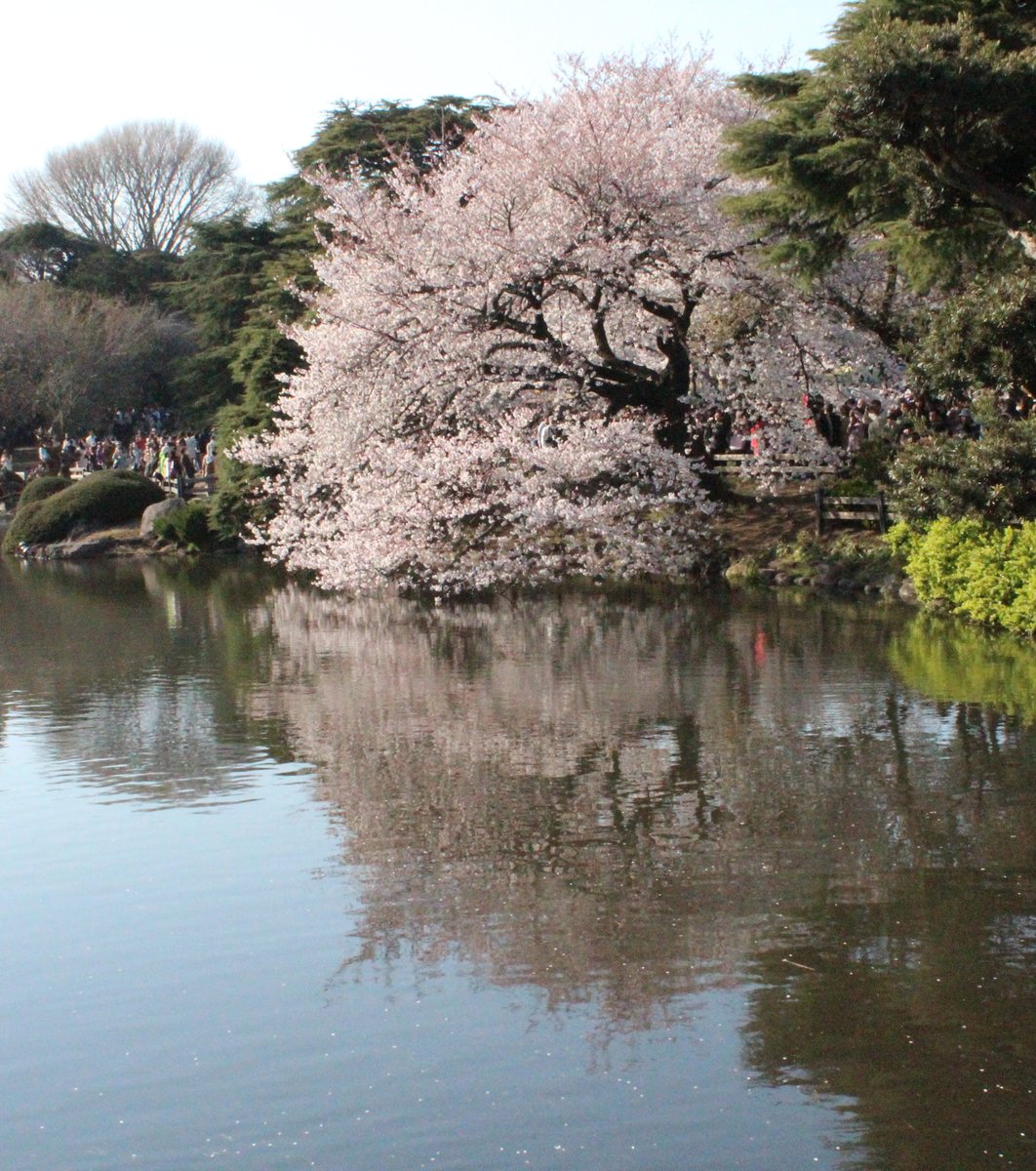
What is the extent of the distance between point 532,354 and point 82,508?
18.1 meters

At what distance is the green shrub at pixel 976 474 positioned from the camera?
1698cm

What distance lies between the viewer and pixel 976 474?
57.1ft

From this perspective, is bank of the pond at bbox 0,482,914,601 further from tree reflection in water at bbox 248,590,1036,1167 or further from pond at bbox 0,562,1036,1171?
pond at bbox 0,562,1036,1171

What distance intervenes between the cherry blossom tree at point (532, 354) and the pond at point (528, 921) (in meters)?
6.77

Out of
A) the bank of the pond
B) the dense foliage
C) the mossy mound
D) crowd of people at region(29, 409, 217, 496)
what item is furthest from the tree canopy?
crowd of people at region(29, 409, 217, 496)

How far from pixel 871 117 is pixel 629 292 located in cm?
755

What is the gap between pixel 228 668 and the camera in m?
16.8

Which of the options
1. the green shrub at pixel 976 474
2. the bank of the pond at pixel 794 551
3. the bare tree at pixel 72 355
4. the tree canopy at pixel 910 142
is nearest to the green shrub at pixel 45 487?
the bare tree at pixel 72 355

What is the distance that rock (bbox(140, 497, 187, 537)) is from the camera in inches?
1396

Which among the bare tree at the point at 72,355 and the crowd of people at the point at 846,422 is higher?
the bare tree at the point at 72,355

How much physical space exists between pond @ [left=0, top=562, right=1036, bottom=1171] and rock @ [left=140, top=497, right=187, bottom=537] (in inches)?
814

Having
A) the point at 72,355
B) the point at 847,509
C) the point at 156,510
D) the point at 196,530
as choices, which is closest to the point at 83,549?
the point at 156,510

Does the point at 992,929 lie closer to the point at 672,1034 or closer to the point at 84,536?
the point at 672,1034

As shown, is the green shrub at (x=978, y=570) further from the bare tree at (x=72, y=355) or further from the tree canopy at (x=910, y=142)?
the bare tree at (x=72, y=355)
